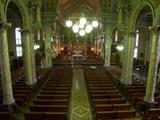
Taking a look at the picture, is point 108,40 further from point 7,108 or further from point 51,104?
point 7,108

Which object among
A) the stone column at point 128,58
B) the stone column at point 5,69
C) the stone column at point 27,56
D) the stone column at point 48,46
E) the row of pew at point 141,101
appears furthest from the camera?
the stone column at point 48,46

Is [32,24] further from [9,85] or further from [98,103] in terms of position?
[98,103]

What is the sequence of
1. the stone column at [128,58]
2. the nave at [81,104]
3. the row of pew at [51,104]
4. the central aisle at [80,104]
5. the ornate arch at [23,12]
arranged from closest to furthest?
the row of pew at [51,104], the nave at [81,104], the central aisle at [80,104], the ornate arch at [23,12], the stone column at [128,58]

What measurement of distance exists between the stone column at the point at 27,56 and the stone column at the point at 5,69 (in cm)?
375

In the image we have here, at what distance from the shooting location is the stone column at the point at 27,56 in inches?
525

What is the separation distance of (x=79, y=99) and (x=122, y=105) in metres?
4.17

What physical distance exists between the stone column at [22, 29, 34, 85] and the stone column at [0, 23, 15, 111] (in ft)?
12.3

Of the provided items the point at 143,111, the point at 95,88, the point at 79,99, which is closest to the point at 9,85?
the point at 79,99

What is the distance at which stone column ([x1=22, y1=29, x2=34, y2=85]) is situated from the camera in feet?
43.8

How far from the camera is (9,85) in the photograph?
10094 millimetres

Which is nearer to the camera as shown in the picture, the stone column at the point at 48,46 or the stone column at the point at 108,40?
the stone column at the point at 48,46

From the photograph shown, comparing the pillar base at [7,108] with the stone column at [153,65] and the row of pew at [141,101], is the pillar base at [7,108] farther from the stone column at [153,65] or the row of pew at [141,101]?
the stone column at [153,65]

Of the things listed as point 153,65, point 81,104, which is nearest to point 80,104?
point 81,104

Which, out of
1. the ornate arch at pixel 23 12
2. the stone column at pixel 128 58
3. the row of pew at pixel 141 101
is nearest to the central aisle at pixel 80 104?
the row of pew at pixel 141 101
